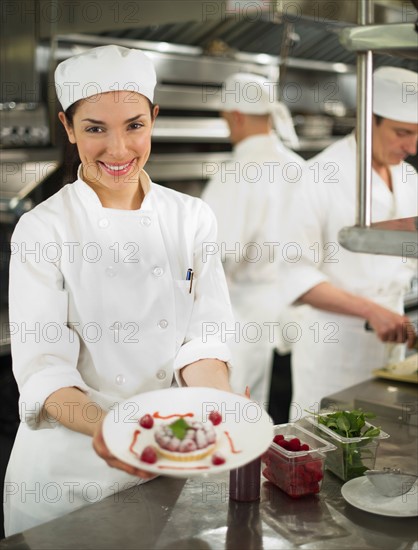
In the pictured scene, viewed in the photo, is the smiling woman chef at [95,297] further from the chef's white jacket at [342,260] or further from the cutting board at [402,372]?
the chef's white jacket at [342,260]

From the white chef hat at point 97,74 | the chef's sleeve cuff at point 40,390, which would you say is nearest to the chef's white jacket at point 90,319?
the chef's sleeve cuff at point 40,390

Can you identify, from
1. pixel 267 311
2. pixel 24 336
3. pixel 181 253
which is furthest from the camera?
pixel 267 311

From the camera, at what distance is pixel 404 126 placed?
3012 millimetres

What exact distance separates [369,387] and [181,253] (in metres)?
1.02

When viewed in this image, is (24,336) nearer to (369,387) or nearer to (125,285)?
(125,285)

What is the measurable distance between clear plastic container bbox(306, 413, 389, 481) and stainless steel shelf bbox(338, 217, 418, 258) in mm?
522

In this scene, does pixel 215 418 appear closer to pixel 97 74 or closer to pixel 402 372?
pixel 97 74

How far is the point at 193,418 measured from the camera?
1.76m

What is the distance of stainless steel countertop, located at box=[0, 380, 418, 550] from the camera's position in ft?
5.32

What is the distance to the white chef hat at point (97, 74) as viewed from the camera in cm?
193

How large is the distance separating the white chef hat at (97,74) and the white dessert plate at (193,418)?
0.73m

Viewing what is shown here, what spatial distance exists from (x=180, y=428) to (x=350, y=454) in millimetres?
533

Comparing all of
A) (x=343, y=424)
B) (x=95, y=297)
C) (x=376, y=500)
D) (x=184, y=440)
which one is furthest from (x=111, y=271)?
(x=376, y=500)

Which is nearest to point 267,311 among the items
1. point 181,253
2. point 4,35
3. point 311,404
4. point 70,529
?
point 311,404
